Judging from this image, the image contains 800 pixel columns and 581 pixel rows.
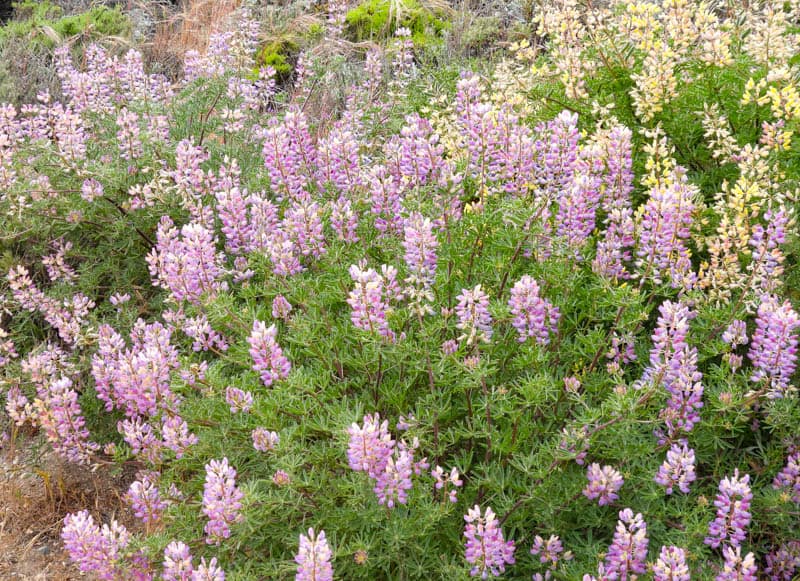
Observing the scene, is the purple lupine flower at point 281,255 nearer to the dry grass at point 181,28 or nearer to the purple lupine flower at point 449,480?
the purple lupine flower at point 449,480

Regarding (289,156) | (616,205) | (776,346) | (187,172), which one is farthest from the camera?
(187,172)

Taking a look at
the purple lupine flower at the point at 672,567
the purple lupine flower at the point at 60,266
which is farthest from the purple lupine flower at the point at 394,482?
the purple lupine flower at the point at 60,266

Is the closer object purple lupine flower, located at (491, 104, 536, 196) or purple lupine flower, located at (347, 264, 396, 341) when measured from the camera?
purple lupine flower, located at (347, 264, 396, 341)

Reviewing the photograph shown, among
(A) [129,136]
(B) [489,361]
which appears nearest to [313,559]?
(B) [489,361]

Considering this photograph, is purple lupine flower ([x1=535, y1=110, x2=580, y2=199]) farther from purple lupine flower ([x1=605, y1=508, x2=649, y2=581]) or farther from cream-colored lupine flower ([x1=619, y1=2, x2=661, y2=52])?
purple lupine flower ([x1=605, y1=508, x2=649, y2=581])

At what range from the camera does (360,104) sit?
5.15m

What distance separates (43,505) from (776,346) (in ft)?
10.7

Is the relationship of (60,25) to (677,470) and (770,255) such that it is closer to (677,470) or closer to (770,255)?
(770,255)

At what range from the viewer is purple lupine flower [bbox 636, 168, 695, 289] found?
2600 mm

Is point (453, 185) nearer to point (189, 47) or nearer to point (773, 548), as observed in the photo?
point (773, 548)

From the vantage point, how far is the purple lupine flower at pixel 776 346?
2.34 meters

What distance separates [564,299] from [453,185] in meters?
0.56

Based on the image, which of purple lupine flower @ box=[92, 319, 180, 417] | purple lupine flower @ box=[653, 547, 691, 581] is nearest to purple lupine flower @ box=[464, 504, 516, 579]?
purple lupine flower @ box=[653, 547, 691, 581]

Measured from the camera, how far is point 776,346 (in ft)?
7.79
